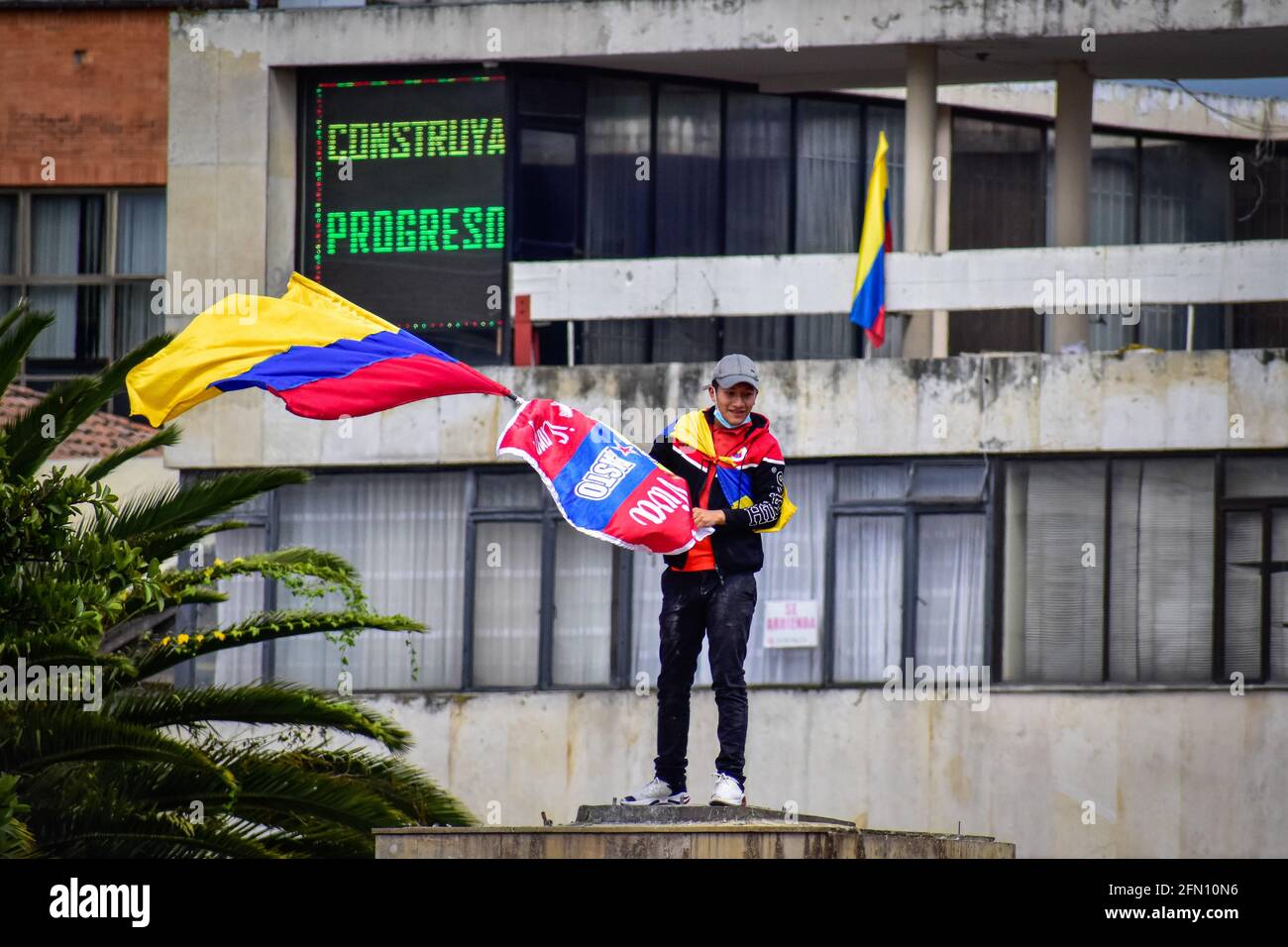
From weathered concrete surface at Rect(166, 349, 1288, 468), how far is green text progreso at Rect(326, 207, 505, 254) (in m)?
1.54

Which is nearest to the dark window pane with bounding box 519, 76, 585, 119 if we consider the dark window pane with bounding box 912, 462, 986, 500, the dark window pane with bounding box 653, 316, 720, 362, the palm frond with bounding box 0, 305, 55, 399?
the dark window pane with bounding box 653, 316, 720, 362

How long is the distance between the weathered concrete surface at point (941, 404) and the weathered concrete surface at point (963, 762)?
2388mm

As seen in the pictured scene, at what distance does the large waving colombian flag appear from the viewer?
1452cm

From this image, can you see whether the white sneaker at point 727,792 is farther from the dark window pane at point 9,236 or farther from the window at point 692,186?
the dark window pane at point 9,236

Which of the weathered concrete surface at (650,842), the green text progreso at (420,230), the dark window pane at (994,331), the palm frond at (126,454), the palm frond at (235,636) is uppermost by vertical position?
the green text progreso at (420,230)

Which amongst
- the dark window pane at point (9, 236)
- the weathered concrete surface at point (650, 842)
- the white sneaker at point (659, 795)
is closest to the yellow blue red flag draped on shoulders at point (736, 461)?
the white sneaker at point (659, 795)

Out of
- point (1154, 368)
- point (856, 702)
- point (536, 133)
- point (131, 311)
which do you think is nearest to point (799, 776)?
point (856, 702)

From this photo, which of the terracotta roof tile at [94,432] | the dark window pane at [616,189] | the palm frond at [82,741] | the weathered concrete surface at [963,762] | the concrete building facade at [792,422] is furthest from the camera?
the terracotta roof tile at [94,432]

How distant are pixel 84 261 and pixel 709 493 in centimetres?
1631

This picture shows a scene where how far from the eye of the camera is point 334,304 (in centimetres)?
1500

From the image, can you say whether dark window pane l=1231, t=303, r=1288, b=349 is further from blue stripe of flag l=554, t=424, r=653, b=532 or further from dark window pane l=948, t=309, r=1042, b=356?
blue stripe of flag l=554, t=424, r=653, b=532

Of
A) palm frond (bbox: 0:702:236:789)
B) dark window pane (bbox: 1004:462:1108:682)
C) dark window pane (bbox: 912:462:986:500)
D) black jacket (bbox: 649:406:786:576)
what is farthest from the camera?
dark window pane (bbox: 912:462:986:500)

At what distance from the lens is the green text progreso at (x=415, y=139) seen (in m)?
25.9

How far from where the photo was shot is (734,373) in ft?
43.7
